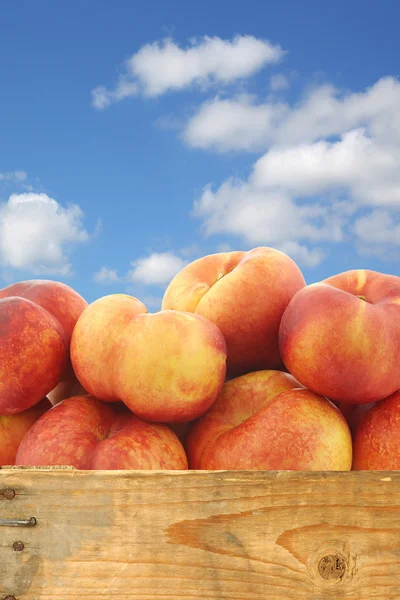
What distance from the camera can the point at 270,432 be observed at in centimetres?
173

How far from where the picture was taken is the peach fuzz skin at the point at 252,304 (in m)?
1.99

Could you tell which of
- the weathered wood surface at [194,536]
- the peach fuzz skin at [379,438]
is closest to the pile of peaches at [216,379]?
the peach fuzz skin at [379,438]

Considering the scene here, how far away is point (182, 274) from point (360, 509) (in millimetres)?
1129

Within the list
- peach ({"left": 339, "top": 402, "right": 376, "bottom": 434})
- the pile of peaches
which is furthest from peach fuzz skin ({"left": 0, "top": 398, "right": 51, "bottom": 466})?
peach ({"left": 339, "top": 402, "right": 376, "bottom": 434})

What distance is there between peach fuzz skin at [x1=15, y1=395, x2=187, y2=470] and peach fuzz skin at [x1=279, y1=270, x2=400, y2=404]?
1.45ft

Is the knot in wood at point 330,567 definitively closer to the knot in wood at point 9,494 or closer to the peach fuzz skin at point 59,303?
the knot in wood at point 9,494

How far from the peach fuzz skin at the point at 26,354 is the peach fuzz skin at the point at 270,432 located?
1.55 feet

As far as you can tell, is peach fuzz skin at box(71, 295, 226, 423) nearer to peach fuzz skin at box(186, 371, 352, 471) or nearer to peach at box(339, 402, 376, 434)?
peach fuzz skin at box(186, 371, 352, 471)

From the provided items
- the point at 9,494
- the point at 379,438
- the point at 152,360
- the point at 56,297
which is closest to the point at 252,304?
the point at 152,360

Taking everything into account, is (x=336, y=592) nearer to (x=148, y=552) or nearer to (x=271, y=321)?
(x=148, y=552)

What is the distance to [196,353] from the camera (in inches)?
68.9

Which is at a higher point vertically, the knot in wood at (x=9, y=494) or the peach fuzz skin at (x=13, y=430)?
the peach fuzz skin at (x=13, y=430)

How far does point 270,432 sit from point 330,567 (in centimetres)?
40

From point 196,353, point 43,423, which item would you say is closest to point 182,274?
point 196,353
